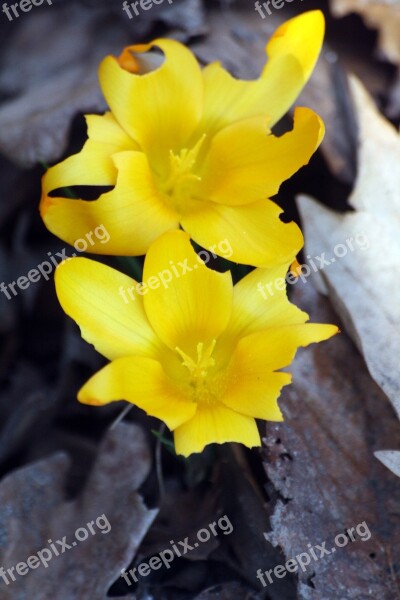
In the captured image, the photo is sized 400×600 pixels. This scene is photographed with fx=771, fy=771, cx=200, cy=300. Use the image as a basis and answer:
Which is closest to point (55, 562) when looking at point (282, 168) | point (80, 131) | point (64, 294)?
point (64, 294)

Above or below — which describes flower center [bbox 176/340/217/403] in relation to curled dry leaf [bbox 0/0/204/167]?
below

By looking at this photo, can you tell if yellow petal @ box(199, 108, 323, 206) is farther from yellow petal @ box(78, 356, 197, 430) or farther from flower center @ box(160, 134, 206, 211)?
yellow petal @ box(78, 356, 197, 430)

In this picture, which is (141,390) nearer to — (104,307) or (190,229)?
(104,307)

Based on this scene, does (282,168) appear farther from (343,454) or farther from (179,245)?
(343,454)

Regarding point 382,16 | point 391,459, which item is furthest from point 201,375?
point 382,16

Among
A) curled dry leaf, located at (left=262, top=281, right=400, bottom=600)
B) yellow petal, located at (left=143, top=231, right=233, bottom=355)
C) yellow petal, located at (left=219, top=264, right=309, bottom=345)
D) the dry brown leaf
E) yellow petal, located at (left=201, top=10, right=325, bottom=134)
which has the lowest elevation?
curled dry leaf, located at (left=262, top=281, right=400, bottom=600)

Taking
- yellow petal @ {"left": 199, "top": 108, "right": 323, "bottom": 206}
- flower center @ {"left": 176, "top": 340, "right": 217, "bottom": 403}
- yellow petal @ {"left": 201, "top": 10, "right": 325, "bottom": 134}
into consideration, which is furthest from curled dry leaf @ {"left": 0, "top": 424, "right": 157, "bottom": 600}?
yellow petal @ {"left": 201, "top": 10, "right": 325, "bottom": 134}
